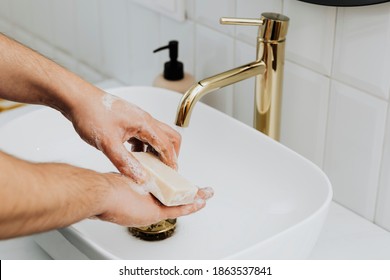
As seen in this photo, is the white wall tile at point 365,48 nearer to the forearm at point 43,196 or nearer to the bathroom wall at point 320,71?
the bathroom wall at point 320,71

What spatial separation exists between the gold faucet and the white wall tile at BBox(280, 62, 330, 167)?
47 mm

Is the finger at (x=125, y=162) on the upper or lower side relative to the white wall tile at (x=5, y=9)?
upper

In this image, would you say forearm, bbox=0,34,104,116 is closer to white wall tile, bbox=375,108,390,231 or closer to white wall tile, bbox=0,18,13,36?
white wall tile, bbox=375,108,390,231

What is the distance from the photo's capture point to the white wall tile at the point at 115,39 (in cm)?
152

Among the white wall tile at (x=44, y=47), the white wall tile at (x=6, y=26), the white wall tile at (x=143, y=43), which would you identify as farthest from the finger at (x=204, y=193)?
the white wall tile at (x=6, y=26)

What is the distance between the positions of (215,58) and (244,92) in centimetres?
Result: 9

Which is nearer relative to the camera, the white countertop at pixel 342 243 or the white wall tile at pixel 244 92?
the white countertop at pixel 342 243

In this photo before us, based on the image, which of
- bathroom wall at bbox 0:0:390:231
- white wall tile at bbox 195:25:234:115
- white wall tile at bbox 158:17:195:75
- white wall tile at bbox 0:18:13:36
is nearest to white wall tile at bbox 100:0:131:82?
bathroom wall at bbox 0:0:390:231

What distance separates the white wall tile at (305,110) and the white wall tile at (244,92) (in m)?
0.08

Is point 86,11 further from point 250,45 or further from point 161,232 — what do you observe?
point 161,232

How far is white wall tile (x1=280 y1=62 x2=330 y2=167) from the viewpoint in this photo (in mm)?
1135

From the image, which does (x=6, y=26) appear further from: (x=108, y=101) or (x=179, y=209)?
(x=179, y=209)

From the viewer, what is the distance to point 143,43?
4.87ft

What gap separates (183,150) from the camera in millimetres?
1218
